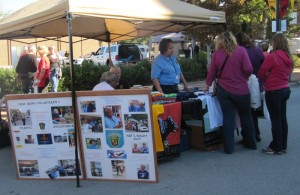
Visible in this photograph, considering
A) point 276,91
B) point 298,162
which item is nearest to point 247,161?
point 298,162

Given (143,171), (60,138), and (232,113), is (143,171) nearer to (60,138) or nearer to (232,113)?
(60,138)

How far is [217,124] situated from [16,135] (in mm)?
2911

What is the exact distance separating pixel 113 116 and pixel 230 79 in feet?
6.46

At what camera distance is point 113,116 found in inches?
186

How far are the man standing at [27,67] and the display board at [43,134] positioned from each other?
18.7ft

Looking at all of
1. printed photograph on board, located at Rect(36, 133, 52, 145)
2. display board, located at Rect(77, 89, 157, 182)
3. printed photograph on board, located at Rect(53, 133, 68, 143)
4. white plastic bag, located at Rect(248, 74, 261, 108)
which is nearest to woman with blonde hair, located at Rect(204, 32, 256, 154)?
white plastic bag, located at Rect(248, 74, 261, 108)

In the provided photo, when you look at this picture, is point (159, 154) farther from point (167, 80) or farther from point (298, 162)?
point (298, 162)

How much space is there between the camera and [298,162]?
5.48 meters

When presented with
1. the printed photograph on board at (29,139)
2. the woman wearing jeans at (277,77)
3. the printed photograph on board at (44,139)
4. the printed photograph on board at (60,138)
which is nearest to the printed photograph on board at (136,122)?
the printed photograph on board at (60,138)

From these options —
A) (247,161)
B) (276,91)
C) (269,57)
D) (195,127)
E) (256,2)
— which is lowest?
(247,161)

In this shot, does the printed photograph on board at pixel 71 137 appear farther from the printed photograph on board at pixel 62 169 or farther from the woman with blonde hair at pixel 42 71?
the woman with blonde hair at pixel 42 71

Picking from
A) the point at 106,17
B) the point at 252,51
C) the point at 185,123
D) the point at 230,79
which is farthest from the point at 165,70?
the point at 106,17

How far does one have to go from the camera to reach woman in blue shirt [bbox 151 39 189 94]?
6.30 m

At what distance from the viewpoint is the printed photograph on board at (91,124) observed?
15.8ft
